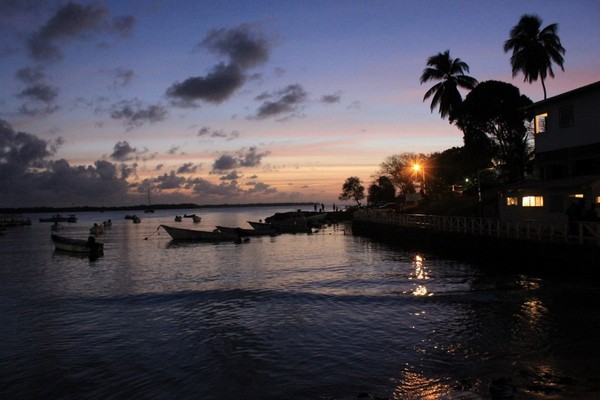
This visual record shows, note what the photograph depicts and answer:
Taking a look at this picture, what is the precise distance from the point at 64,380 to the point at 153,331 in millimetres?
4463

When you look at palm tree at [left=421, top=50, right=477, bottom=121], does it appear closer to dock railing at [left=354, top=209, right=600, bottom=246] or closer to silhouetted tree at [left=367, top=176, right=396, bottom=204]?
dock railing at [left=354, top=209, right=600, bottom=246]

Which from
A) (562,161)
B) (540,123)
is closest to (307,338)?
(562,161)

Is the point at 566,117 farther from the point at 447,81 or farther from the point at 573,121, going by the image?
the point at 447,81

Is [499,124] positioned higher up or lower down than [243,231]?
higher up

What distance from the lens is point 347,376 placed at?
10.6 metres

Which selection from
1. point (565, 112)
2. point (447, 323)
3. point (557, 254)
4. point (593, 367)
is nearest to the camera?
point (593, 367)

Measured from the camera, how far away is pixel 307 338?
13906 mm

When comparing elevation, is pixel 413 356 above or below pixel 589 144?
below

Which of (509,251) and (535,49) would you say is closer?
(509,251)

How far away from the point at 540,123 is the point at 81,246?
1660 inches

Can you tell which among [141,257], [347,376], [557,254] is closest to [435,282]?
[557,254]

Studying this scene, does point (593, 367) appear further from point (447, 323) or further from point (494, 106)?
point (494, 106)

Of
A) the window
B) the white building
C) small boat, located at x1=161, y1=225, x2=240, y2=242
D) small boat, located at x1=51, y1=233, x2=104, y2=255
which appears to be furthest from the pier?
small boat, located at x1=51, y1=233, x2=104, y2=255

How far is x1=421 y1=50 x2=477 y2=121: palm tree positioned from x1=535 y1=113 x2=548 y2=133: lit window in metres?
16.8
